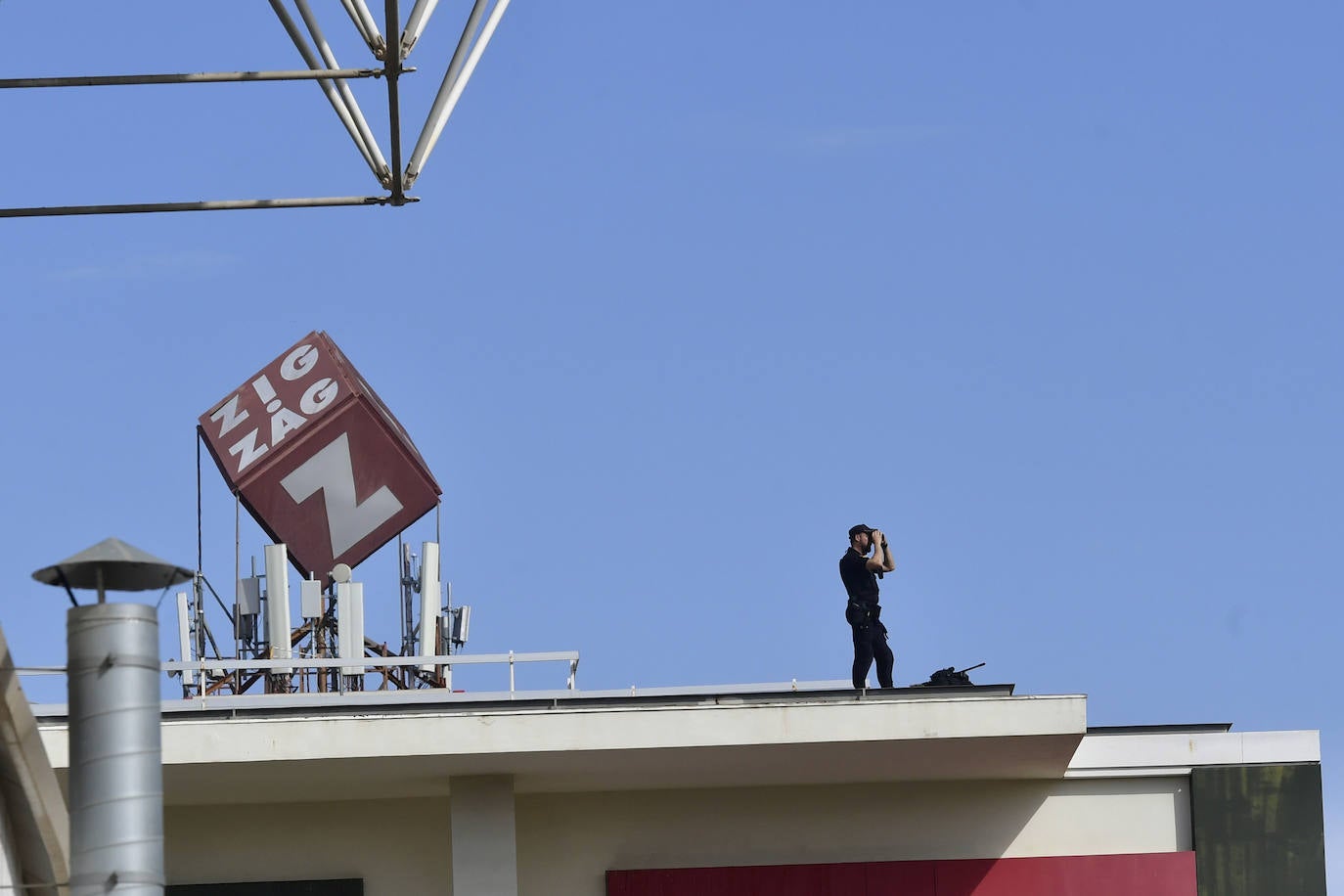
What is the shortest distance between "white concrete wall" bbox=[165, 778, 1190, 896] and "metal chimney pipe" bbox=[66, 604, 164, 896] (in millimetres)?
10856

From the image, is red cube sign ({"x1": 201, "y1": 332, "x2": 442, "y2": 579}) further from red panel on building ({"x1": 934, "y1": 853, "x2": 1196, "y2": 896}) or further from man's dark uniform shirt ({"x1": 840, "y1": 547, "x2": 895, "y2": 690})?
red panel on building ({"x1": 934, "y1": 853, "x2": 1196, "y2": 896})

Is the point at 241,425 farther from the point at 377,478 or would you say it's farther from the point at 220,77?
the point at 220,77

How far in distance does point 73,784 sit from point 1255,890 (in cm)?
1468

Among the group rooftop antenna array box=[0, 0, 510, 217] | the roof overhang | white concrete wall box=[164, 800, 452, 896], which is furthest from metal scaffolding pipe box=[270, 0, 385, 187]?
white concrete wall box=[164, 800, 452, 896]

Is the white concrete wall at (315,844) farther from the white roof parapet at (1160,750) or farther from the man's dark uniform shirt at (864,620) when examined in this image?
the white roof parapet at (1160,750)

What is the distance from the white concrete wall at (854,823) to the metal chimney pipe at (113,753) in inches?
442

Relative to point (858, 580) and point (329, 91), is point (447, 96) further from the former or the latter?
point (858, 580)

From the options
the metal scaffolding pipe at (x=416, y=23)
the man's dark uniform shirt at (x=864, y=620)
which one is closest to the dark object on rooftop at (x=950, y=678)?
the man's dark uniform shirt at (x=864, y=620)

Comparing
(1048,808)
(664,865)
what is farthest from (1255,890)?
(664,865)

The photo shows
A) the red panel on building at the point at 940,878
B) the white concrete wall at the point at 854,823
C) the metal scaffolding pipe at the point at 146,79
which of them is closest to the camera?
the metal scaffolding pipe at the point at 146,79

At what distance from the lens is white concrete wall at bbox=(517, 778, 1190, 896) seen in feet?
73.4

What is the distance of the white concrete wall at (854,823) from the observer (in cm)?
2238

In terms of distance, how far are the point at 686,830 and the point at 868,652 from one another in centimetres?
276

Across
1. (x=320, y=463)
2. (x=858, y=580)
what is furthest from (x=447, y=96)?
(x=320, y=463)
